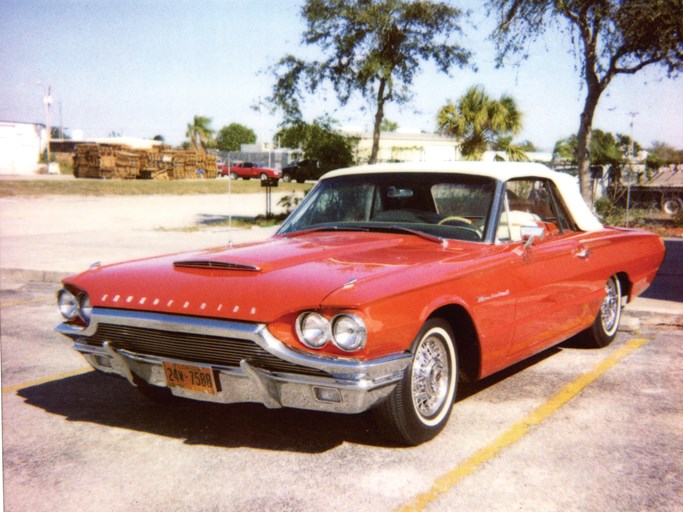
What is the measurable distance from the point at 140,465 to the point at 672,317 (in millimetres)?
5711

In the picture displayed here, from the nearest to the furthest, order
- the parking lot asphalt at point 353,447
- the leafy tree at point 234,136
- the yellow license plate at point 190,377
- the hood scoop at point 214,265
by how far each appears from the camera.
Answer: the parking lot asphalt at point 353,447 → the yellow license plate at point 190,377 → the hood scoop at point 214,265 → the leafy tree at point 234,136

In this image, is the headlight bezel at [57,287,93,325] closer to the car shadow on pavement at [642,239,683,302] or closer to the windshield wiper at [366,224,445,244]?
the windshield wiper at [366,224,445,244]

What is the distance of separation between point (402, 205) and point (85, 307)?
227 cm

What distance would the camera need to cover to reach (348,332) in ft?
11.4

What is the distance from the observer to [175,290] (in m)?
3.85

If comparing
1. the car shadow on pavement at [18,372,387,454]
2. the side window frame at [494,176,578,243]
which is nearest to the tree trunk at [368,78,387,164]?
the side window frame at [494,176,578,243]

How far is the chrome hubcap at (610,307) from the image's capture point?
247 inches

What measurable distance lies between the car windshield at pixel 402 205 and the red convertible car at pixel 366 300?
0.01 m

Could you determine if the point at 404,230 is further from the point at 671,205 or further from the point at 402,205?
the point at 671,205

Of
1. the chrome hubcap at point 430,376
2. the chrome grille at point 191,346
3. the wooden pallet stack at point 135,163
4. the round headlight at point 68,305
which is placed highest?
the wooden pallet stack at point 135,163

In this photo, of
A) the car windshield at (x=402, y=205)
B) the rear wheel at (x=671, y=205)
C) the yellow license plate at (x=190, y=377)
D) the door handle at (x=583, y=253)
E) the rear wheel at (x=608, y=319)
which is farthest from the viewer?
the rear wheel at (x=671, y=205)

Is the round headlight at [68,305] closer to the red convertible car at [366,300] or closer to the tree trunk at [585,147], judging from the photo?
the red convertible car at [366,300]

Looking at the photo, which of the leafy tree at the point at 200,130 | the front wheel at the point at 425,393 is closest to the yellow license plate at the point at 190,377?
the front wheel at the point at 425,393

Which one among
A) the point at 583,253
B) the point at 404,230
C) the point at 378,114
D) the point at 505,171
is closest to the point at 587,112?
the point at 378,114
